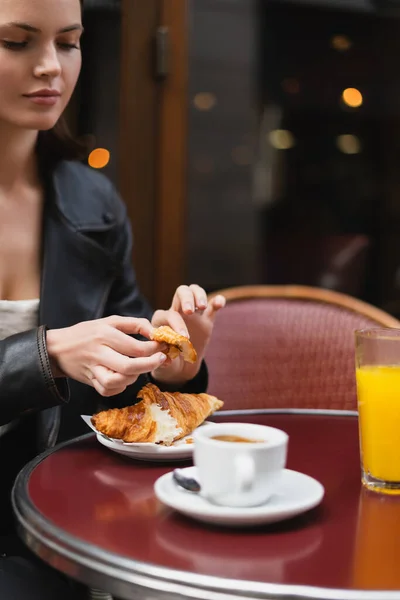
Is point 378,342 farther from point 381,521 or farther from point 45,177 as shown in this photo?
point 45,177

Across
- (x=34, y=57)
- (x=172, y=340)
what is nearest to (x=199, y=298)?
(x=172, y=340)

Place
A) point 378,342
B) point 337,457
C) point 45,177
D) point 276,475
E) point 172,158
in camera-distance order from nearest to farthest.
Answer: point 276,475 → point 378,342 → point 337,457 → point 45,177 → point 172,158

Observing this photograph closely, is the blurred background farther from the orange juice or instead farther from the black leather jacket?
the orange juice

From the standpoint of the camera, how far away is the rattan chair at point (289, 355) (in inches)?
70.1

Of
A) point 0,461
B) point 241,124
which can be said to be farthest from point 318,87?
point 0,461

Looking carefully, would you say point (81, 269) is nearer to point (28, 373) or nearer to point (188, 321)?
point (188, 321)

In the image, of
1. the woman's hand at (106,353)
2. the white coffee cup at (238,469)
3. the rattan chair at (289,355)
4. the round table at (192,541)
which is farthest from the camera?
the rattan chair at (289,355)

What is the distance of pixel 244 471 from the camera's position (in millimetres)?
783

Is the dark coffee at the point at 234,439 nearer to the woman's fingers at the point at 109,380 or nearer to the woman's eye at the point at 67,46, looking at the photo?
the woman's fingers at the point at 109,380

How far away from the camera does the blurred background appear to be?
8.33ft

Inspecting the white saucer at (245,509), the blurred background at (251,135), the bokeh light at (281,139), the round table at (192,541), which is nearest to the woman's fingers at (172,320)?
the round table at (192,541)

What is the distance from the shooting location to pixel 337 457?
1.10 metres

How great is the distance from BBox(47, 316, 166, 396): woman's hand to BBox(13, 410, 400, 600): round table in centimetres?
12

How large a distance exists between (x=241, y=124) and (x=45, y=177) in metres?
1.28
